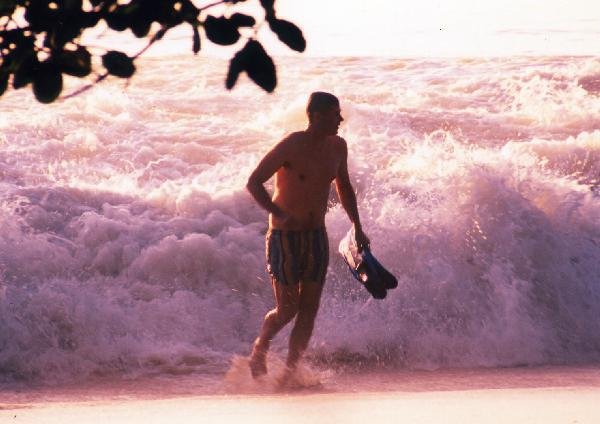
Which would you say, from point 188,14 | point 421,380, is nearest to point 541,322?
point 421,380

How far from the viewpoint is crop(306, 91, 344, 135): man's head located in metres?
7.09

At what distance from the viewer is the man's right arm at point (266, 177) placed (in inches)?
278

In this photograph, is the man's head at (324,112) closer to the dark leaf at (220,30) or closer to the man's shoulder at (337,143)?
the man's shoulder at (337,143)

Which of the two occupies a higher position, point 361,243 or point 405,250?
point 361,243

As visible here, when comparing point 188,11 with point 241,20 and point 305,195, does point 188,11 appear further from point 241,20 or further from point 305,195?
point 305,195

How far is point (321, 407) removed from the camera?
6934 mm

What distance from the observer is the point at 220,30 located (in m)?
2.89

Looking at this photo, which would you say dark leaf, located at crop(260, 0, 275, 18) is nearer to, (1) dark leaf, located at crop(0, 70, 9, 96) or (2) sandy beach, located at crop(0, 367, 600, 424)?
(1) dark leaf, located at crop(0, 70, 9, 96)

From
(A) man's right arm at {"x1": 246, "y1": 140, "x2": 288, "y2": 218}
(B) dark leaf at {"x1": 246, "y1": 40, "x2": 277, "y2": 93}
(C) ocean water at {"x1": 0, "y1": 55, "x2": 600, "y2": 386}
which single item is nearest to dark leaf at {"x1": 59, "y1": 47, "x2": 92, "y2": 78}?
(B) dark leaf at {"x1": 246, "y1": 40, "x2": 277, "y2": 93}

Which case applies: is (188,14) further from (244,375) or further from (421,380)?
(421,380)

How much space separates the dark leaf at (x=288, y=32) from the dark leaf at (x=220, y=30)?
87mm

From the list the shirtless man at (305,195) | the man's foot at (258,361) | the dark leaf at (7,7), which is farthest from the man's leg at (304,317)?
the dark leaf at (7,7)

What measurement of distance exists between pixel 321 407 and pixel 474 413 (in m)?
0.87

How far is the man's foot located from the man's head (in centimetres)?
138
